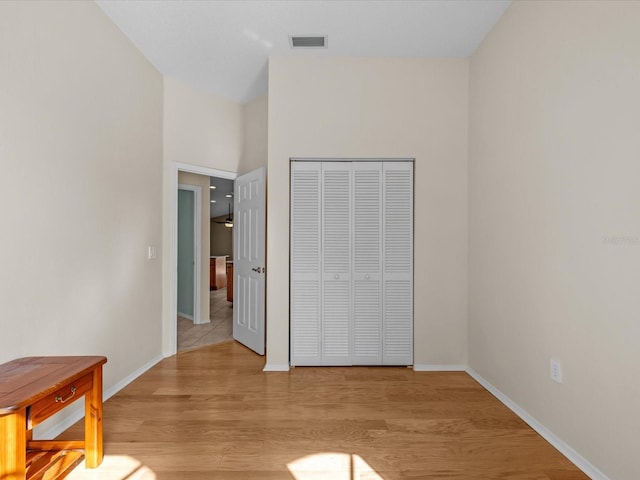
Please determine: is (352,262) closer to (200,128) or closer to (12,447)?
(200,128)

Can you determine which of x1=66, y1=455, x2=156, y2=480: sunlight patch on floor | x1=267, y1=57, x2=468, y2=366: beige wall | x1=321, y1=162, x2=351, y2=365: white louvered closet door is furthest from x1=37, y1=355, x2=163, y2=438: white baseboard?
x1=321, y1=162, x2=351, y2=365: white louvered closet door

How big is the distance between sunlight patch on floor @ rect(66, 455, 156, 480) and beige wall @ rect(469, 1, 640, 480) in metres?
2.29

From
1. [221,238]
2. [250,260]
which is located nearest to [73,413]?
[250,260]

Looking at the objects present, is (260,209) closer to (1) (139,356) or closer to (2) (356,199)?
(2) (356,199)

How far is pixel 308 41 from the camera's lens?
300 centimetres

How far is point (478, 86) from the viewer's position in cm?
303

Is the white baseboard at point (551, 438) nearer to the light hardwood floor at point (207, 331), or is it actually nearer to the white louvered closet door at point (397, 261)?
the white louvered closet door at point (397, 261)

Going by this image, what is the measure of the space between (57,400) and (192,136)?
9.60ft

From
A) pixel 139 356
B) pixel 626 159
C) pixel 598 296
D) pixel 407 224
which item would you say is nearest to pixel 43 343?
pixel 139 356

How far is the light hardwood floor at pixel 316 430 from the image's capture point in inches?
70.0

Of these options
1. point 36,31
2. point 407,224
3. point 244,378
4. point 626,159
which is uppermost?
point 36,31

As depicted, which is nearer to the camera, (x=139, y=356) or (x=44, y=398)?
(x=44, y=398)

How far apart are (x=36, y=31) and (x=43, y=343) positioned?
1.82 m

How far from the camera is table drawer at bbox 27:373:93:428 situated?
1423 mm
